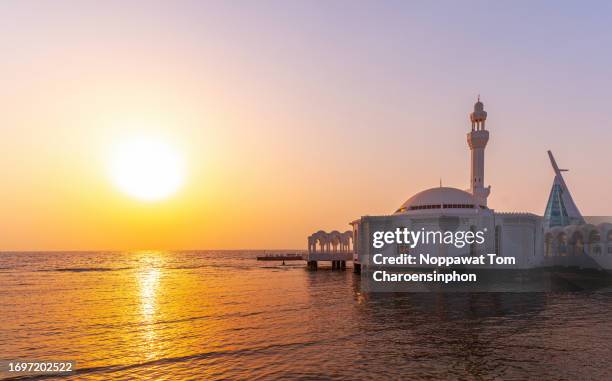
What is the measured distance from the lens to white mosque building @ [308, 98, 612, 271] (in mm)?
60406

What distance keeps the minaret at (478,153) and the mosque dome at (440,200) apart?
330 inches

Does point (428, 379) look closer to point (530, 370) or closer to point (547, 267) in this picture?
point (530, 370)

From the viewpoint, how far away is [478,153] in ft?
254

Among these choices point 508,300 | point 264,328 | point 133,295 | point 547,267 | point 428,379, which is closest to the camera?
point 428,379

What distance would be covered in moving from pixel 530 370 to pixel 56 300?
37441mm

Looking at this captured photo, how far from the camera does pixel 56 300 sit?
40.1 m

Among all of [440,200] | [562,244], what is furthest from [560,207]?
[440,200]

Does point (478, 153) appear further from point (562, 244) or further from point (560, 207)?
point (560, 207)

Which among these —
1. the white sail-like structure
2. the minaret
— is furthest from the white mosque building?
the white sail-like structure

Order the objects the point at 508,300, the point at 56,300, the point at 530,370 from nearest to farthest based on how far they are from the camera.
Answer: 1. the point at 530,370
2. the point at 508,300
3. the point at 56,300

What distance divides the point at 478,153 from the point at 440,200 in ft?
50.3

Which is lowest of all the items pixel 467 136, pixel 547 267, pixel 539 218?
pixel 547 267

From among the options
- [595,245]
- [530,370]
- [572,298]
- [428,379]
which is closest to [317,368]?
[428,379]

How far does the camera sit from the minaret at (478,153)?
76.8 m
